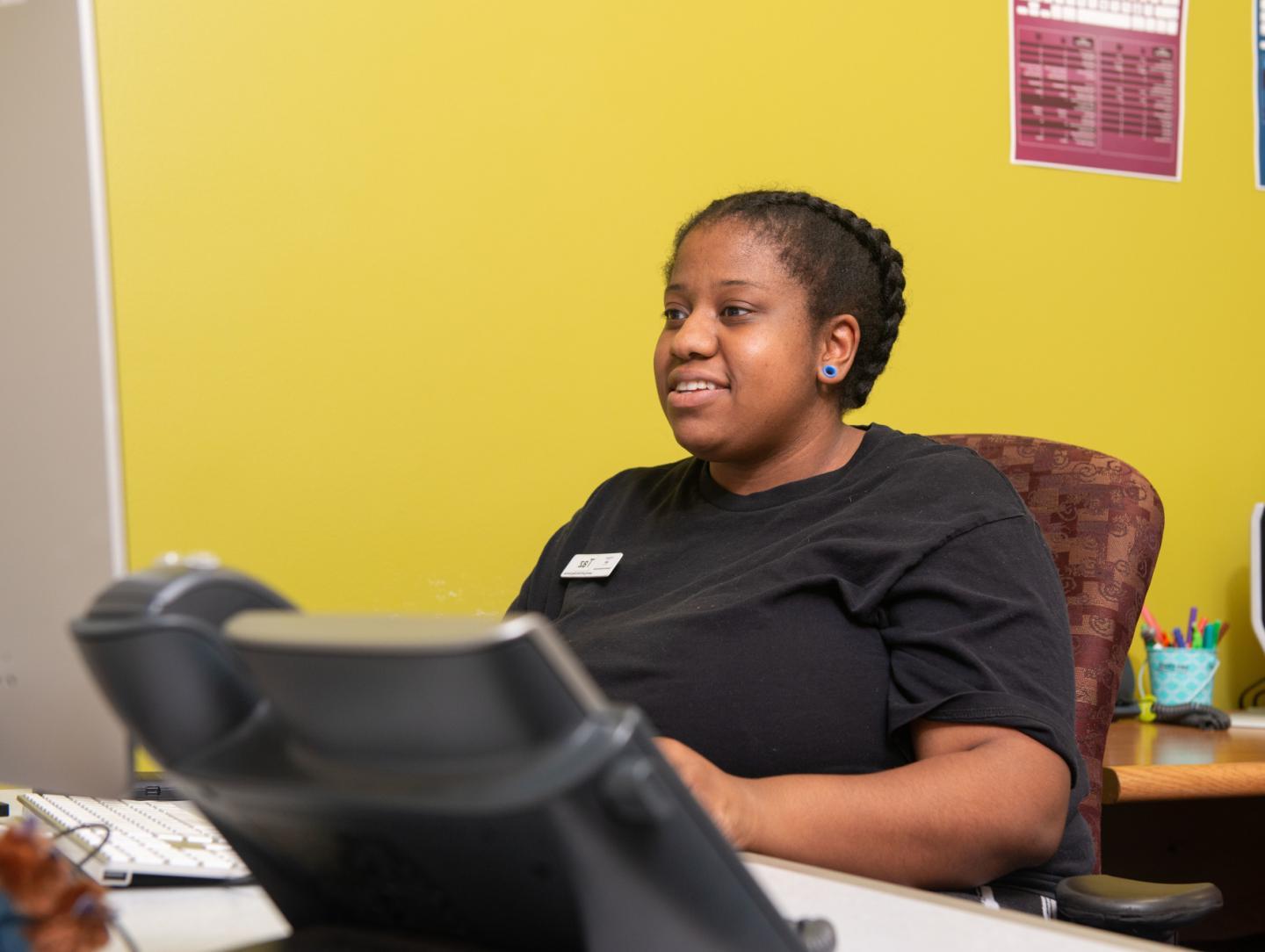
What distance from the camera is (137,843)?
3.07 feet

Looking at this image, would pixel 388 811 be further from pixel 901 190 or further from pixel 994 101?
pixel 994 101

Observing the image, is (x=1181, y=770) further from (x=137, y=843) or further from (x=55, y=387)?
(x=55, y=387)

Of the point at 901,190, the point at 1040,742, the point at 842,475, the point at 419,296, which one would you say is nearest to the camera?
the point at 1040,742

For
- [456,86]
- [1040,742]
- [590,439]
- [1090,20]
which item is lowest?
[1040,742]

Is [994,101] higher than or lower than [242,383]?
higher

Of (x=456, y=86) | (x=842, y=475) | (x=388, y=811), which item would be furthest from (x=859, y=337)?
(x=388, y=811)

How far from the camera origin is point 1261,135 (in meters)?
2.70

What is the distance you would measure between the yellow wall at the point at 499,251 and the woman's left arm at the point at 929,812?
3.30 ft

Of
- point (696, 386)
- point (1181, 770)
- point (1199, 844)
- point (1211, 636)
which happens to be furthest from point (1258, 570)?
point (696, 386)

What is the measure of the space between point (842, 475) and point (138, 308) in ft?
3.14

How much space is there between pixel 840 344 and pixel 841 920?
0.85m

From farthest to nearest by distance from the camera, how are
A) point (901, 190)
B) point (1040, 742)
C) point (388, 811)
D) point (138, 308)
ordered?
1. point (901, 190)
2. point (138, 308)
3. point (1040, 742)
4. point (388, 811)

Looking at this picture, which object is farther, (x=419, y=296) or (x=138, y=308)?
(x=419, y=296)

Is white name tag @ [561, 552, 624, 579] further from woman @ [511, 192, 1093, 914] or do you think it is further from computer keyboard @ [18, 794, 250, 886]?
computer keyboard @ [18, 794, 250, 886]
